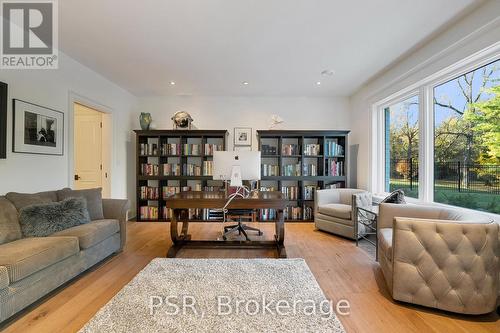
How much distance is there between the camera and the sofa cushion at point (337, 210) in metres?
3.45

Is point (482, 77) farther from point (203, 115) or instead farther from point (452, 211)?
point (203, 115)

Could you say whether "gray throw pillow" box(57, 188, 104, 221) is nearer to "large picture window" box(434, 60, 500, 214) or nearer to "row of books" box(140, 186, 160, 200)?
"row of books" box(140, 186, 160, 200)

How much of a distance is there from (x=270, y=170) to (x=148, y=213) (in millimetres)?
2579

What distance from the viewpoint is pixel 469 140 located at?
2498 millimetres

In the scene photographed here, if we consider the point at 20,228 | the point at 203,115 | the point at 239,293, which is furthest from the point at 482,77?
the point at 20,228

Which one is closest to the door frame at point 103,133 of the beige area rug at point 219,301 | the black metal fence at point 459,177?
the beige area rug at point 219,301

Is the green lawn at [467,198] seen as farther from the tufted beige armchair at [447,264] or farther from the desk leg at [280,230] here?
the desk leg at [280,230]

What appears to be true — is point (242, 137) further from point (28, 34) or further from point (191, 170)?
point (28, 34)

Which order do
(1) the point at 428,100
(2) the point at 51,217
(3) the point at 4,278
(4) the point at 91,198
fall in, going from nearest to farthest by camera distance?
(3) the point at 4,278 → (2) the point at 51,217 → (4) the point at 91,198 → (1) the point at 428,100

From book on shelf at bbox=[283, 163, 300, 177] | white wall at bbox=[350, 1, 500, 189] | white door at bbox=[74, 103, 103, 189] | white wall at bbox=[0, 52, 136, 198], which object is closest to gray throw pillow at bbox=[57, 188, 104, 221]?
white wall at bbox=[0, 52, 136, 198]

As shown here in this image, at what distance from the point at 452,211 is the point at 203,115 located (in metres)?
4.23

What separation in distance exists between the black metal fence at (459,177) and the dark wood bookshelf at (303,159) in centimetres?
132

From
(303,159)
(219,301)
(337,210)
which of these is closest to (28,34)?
(219,301)

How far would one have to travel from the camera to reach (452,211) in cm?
215
